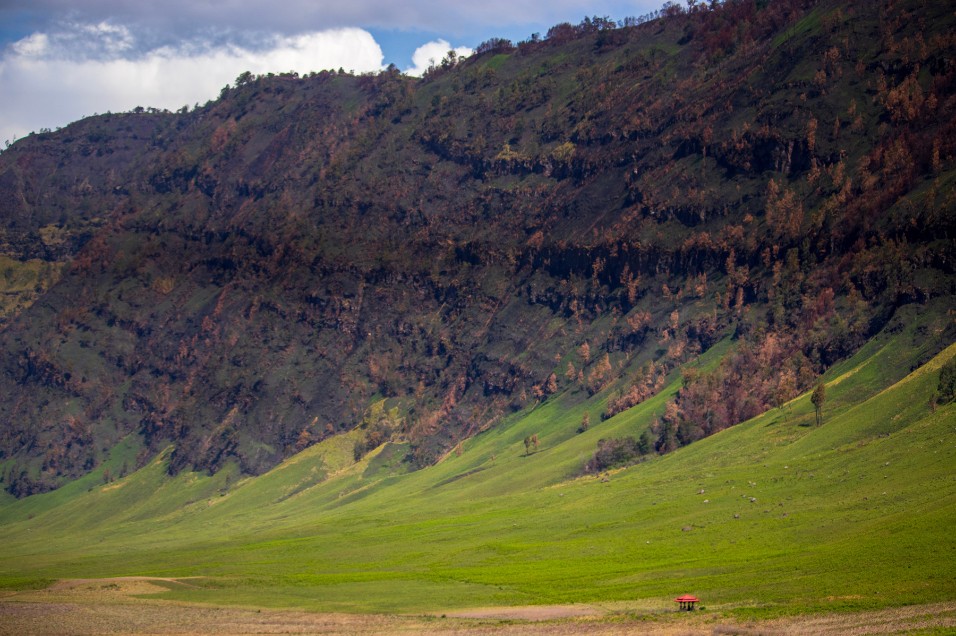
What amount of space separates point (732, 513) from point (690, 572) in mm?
43187

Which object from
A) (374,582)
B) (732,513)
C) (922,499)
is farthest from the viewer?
(732,513)

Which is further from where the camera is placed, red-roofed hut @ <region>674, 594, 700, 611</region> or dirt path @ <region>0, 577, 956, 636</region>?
red-roofed hut @ <region>674, 594, 700, 611</region>

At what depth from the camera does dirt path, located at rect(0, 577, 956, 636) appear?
112 meters

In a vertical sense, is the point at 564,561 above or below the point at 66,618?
below

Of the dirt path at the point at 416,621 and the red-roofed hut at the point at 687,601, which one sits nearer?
the dirt path at the point at 416,621

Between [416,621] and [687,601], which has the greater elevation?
[416,621]

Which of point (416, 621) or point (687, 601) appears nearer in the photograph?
point (687, 601)

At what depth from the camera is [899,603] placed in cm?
11544

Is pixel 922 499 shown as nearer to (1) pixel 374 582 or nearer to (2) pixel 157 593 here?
(1) pixel 374 582

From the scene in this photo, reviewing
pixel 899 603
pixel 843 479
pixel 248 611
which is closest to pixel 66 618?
pixel 248 611

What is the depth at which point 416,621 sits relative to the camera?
445 ft

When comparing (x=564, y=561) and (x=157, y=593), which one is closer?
(x=157, y=593)

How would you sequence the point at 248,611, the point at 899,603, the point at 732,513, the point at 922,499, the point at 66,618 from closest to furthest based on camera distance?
the point at 899,603 < the point at 66,618 < the point at 248,611 < the point at 922,499 < the point at 732,513

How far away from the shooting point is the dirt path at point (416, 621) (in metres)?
112
